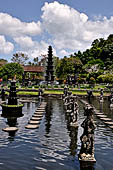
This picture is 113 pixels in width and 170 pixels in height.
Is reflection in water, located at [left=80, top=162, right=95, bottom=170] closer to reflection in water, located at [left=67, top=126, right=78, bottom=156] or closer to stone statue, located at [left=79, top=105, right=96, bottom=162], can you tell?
stone statue, located at [left=79, top=105, right=96, bottom=162]

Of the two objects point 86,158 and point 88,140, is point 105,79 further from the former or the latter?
point 86,158

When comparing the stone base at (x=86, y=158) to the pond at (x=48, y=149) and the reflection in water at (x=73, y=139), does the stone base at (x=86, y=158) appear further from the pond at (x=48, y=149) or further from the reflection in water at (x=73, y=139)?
the reflection in water at (x=73, y=139)

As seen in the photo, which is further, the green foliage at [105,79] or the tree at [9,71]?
the tree at [9,71]

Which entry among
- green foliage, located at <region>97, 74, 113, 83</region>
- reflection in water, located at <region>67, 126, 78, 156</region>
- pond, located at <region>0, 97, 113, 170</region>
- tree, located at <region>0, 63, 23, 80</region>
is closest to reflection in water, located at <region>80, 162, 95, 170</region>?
pond, located at <region>0, 97, 113, 170</region>

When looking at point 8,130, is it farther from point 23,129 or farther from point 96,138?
point 96,138

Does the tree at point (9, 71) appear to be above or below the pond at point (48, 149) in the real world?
above

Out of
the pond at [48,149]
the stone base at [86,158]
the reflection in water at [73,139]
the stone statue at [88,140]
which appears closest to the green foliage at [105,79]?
the pond at [48,149]

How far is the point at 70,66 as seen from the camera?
259 ft

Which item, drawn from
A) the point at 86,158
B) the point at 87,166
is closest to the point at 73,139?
the point at 86,158

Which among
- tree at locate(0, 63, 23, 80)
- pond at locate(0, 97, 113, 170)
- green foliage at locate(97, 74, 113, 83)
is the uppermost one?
tree at locate(0, 63, 23, 80)

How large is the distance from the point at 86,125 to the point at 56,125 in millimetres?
7977

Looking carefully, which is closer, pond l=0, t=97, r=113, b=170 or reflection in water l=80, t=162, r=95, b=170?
reflection in water l=80, t=162, r=95, b=170

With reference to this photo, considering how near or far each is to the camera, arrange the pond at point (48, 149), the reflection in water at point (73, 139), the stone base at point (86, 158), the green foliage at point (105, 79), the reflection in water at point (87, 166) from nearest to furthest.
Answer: the reflection in water at point (87, 166) < the pond at point (48, 149) < the stone base at point (86, 158) < the reflection in water at point (73, 139) < the green foliage at point (105, 79)

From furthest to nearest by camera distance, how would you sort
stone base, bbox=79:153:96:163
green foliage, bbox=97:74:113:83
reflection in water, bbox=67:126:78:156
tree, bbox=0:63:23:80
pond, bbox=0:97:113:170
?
tree, bbox=0:63:23:80
green foliage, bbox=97:74:113:83
reflection in water, bbox=67:126:78:156
stone base, bbox=79:153:96:163
pond, bbox=0:97:113:170
